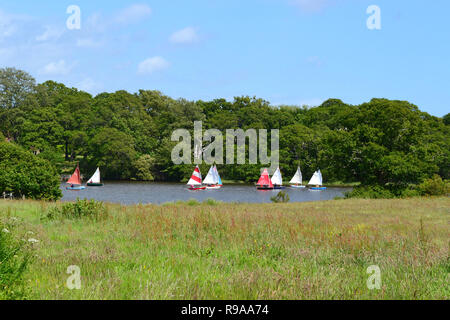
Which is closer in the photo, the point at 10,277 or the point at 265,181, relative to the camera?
the point at 10,277

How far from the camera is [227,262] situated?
7.30 metres

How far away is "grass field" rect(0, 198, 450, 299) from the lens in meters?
5.64

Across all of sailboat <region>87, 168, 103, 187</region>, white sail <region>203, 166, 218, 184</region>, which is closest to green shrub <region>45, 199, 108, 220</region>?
Result: white sail <region>203, 166, 218, 184</region>

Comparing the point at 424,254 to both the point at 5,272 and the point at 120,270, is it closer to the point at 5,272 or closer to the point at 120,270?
the point at 120,270

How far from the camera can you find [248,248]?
859 cm

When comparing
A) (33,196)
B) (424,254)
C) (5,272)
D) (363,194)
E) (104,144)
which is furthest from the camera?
(104,144)

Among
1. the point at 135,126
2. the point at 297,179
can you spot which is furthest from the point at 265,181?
the point at 135,126

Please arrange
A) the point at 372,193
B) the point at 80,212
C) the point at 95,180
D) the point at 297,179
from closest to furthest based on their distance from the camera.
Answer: the point at 80,212 < the point at 372,193 < the point at 95,180 < the point at 297,179

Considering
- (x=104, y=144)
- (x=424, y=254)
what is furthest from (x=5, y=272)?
(x=104, y=144)

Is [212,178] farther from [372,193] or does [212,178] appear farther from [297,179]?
[372,193]

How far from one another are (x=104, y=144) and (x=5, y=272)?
87108mm

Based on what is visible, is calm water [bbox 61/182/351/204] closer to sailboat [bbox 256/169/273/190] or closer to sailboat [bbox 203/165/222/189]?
sailboat [bbox 256/169/273/190]
